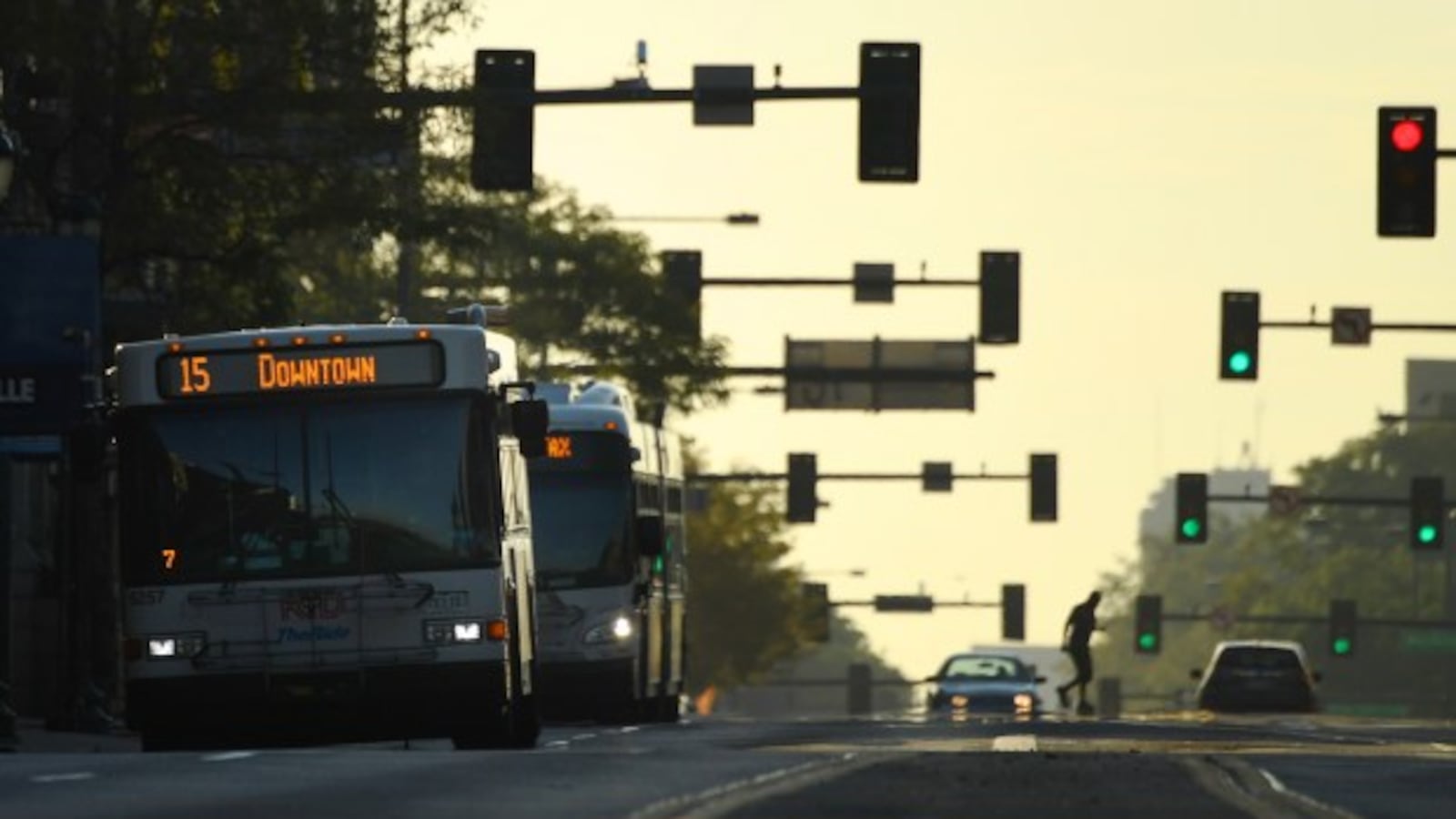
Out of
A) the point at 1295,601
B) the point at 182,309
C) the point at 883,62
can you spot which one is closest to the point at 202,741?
the point at 883,62

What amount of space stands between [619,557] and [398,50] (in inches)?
214

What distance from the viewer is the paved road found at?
18.2 m

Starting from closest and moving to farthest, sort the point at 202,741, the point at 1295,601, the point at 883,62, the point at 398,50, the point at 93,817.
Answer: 1. the point at 93,817
2. the point at 202,741
3. the point at 883,62
4. the point at 398,50
5. the point at 1295,601

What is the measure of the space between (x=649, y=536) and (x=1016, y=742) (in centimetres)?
1067

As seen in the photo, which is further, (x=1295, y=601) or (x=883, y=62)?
(x=1295, y=601)

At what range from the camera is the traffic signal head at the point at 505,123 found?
3709cm

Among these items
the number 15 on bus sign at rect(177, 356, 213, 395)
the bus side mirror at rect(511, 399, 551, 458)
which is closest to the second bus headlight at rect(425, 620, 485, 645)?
the bus side mirror at rect(511, 399, 551, 458)

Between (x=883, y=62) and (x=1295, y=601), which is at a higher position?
(x=883, y=62)

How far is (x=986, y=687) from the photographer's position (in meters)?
68.2

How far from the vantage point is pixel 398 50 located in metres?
42.2

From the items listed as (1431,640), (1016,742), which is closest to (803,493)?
(1016,742)

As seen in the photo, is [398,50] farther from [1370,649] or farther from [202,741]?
[1370,649]

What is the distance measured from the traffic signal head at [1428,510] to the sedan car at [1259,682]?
1499cm

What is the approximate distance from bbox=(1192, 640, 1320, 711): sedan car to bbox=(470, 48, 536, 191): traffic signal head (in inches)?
1073
